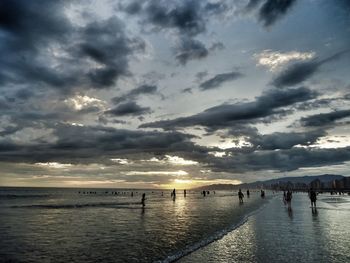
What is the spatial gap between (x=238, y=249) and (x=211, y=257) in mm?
2589

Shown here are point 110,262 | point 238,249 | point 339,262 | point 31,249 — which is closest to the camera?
point 339,262

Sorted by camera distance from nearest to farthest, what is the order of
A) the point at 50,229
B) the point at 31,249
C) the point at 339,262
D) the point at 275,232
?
1. the point at 339,262
2. the point at 31,249
3. the point at 275,232
4. the point at 50,229

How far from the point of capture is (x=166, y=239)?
2306cm

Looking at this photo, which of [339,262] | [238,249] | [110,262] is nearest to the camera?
[339,262]

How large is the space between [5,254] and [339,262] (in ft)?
57.7

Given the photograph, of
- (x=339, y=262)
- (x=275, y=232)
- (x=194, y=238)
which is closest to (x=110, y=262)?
(x=194, y=238)

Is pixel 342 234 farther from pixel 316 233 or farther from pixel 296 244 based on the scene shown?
pixel 296 244

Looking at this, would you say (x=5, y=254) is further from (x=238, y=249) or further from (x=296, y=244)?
(x=296, y=244)

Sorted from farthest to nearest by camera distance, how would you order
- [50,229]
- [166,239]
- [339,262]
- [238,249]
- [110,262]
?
1. [50,229]
2. [166,239]
3. [238,249]
4. [110,262]
5. [339,262]

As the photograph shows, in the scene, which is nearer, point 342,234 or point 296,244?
point 296,244

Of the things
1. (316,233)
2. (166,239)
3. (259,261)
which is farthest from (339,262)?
(166,239)

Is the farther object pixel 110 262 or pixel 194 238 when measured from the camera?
pixel 194 238

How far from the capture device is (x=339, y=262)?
14.8 metres

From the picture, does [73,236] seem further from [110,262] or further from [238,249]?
[238,249]
